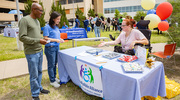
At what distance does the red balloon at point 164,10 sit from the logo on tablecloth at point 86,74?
372 centimetres

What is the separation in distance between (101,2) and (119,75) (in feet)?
161

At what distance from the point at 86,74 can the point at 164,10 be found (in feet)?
12.5

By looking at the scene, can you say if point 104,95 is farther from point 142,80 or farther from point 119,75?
point 142,80

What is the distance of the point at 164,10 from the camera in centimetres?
445

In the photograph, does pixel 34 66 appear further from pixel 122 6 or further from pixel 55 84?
pixel 122 6

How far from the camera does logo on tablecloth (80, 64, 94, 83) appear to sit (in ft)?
7.72

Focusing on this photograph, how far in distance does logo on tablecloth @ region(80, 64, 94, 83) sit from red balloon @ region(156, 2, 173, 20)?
12.2 ft

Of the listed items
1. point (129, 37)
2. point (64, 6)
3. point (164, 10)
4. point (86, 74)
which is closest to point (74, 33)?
point (164, 10)

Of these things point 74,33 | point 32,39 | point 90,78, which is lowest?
point 90,78

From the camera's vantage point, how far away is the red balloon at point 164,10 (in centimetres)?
428

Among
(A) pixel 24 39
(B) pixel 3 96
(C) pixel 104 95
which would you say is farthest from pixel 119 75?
(B) pixel 3 96

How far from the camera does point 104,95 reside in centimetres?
222

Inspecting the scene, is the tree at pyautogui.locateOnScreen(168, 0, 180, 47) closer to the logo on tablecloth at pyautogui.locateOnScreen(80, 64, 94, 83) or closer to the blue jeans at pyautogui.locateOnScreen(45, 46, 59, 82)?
the logo on tablecloth at pyautogui.locateOnScreen(80, 64, 94, 83)

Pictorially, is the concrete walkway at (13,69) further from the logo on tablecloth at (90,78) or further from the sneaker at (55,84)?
the logo on tablecloth at (90,78)
